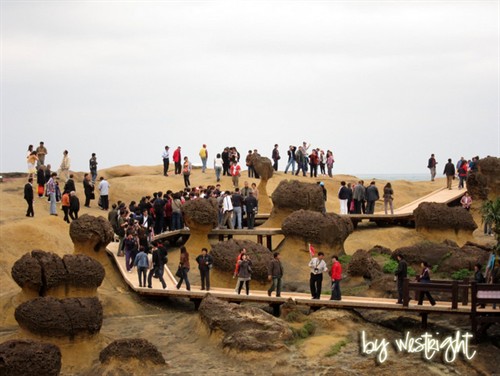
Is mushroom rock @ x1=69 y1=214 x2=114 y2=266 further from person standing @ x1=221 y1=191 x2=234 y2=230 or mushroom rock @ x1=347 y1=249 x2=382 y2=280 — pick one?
mushroom rock @ x1=347 y1=249 x2=382 y2=280

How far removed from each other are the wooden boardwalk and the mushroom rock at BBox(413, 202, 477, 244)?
1012 centimetres

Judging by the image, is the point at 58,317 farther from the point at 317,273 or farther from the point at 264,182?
the point at 264,182

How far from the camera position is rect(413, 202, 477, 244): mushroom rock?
33.6 metres

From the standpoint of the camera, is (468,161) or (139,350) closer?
(139,350)

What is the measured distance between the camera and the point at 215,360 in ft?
69.8

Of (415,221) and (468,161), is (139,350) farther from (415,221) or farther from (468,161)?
(468,161)

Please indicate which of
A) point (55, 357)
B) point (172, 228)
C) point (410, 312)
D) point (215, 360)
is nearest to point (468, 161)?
point (172, 228)

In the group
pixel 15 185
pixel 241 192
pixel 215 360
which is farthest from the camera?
pixel 15 185

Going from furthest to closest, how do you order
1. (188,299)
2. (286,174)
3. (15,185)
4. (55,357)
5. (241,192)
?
(286,174), (15,185), (241,192), (188,299), (55,357)

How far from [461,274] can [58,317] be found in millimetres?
12517

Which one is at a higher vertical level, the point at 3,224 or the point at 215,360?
the point at 3,224

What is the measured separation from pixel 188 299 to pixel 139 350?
19.7ft

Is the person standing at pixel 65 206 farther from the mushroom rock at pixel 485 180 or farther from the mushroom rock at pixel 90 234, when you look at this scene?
the mushroom rock at pixel 485 180

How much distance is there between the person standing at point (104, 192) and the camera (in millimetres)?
35719
